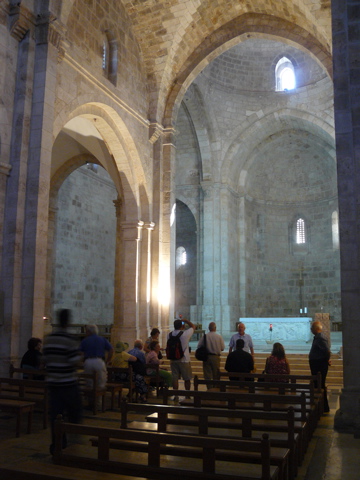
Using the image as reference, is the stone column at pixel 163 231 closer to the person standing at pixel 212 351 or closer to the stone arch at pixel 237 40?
the stone arch at pixel 237 40

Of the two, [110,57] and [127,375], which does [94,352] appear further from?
[110,57]

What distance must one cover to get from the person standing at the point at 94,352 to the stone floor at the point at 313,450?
0.74 metres

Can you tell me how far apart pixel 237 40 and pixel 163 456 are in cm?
1689

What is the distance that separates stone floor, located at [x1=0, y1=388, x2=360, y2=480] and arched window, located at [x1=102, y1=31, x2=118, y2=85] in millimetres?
11308

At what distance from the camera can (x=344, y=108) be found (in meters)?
8.23

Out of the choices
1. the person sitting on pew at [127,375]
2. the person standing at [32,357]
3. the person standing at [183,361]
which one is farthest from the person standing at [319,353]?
the person standing at [32,357]

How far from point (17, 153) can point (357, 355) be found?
8.36 m

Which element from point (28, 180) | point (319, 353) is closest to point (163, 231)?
point (28, 180)

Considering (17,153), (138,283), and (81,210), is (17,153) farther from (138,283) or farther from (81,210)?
(81,210)

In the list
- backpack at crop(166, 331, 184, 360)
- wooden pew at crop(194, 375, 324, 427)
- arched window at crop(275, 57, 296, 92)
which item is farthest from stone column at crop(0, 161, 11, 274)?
arched window at crop(275, 57, 296, 92)

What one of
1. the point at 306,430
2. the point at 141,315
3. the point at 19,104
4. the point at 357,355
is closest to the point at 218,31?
the point at 19,104

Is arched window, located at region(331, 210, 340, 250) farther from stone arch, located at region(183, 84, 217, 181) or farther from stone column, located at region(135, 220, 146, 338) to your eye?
stone column, located at region(135, 220, 146, 338)

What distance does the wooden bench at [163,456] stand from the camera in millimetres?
3656

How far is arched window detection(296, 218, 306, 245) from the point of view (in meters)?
28.2
